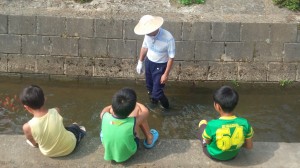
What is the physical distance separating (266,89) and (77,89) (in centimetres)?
307

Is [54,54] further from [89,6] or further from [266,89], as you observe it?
[266,89]

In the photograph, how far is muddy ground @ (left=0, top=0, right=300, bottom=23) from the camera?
6.21 m

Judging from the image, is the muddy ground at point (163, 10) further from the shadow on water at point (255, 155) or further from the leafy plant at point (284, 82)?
the shadow on water at point (255, 155)

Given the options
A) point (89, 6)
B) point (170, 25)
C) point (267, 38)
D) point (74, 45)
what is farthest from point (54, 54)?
point (267, 38)

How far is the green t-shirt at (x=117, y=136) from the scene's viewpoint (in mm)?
3453

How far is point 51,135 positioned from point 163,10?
11.7ft

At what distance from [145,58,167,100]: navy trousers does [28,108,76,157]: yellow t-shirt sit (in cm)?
187

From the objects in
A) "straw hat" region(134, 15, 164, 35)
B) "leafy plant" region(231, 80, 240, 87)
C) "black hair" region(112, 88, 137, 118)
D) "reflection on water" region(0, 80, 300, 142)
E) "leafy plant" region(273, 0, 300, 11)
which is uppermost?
"leafy plant" region(273, 0, 300, 11)

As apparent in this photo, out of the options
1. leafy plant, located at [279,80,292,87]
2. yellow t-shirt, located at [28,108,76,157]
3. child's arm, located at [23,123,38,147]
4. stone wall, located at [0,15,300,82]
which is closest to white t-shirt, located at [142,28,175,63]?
stone wall, located at [0,15,300,82]

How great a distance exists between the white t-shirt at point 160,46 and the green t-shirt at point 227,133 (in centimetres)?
168

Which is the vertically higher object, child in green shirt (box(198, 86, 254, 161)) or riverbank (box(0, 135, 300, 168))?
child in green shirt (box(198, 86, 254, 161))

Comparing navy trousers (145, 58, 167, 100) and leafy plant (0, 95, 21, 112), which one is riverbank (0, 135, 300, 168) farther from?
leafy plant (0, 95, 21, 112)

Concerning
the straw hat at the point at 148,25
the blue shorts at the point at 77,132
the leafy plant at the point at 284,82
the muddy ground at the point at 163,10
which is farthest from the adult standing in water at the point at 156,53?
the leafy plant at the point at 284,82

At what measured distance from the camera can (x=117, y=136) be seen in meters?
3.45
